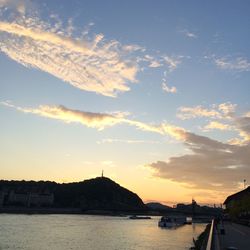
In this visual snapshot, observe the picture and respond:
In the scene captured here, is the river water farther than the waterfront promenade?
Yes

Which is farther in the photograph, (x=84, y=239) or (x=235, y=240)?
(x=84, y=239)

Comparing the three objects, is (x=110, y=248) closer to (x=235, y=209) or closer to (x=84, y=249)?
(x=84, y=249)

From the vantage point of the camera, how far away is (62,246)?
201 ft

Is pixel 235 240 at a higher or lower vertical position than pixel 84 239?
lower

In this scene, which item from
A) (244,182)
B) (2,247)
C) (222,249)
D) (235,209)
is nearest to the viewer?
(222,249)

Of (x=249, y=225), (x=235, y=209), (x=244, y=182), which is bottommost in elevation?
(x=249, y=225)

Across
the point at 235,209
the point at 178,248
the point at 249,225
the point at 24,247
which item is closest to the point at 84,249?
the point at 24,247

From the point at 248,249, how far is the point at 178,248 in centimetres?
2799

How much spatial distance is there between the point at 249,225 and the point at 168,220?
86.3 metres

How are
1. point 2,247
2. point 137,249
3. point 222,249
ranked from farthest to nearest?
1. point 137,249
2. point 2,247
3. point 222,249

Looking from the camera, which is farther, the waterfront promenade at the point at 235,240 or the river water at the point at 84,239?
the river water at the point at 84,239

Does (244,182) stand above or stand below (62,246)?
above

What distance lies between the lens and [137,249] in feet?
199

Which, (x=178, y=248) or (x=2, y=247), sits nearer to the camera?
(x=2, y=247)
